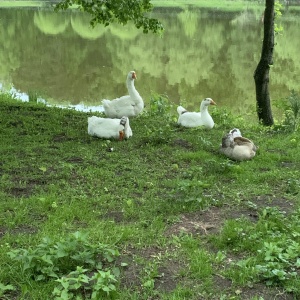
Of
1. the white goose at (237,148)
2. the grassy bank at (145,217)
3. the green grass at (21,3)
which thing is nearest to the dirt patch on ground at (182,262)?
the grassy bank at (145,217)

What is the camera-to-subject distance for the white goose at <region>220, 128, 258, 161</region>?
724cm

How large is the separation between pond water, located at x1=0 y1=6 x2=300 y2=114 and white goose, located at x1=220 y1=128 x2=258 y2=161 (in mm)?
6385

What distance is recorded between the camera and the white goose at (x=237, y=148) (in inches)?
285

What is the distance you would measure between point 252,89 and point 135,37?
14.6m

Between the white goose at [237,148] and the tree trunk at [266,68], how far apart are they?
3302 mm

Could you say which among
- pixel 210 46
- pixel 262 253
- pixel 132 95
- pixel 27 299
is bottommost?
pixel 27 299

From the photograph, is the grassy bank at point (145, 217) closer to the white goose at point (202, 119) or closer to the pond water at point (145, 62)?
the white goose at point (202, 119)

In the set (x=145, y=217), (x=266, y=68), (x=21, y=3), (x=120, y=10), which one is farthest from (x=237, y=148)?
(x=21, y=3)

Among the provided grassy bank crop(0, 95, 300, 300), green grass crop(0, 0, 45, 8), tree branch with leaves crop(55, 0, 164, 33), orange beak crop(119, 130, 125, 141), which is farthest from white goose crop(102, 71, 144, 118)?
green grass crop(0, 0, 45, 8)

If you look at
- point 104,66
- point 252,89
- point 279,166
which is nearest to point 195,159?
point 279,166

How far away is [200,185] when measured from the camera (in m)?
Answer: 5.80

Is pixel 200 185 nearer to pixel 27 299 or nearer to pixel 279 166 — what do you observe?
pixel 279 166

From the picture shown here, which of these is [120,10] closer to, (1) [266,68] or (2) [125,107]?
(2) [125,107]

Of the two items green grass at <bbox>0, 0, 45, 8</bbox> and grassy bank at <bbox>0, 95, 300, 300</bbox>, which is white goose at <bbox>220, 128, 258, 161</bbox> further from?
green grass at <bbox>0, 0, 45, 8</bbox>
